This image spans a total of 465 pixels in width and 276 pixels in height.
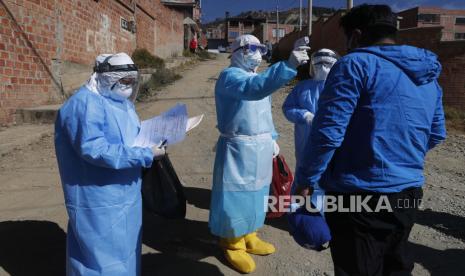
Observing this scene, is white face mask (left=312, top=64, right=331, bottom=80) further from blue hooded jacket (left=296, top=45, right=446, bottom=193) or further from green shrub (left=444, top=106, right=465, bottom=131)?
green shrub (left=444, top=106, right=465, bottom=131)

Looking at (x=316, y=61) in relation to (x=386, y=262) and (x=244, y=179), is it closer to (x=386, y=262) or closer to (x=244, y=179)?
(x=244, y=179)

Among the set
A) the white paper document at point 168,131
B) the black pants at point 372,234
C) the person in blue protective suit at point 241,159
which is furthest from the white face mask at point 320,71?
the black pants at point 372,234

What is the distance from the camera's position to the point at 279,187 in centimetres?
352

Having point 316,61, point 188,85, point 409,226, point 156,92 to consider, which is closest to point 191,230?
point 316,61

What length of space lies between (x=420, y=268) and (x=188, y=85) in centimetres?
1233

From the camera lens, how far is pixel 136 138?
2.21m

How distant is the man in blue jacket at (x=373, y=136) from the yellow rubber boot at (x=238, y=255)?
1246 millimetres

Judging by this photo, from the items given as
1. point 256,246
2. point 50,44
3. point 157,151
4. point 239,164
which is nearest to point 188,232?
point 256,246

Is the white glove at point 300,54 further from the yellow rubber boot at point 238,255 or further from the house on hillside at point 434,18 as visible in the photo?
the house on hillside at point 434,18

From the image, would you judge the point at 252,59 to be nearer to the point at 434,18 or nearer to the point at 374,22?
the point at 374,22

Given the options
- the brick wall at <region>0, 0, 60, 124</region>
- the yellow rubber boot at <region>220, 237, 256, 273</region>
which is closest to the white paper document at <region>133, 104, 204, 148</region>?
the yellow rubber boot at <region>220, 237, 256, 273</region>

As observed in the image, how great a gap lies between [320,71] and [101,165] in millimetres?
2288

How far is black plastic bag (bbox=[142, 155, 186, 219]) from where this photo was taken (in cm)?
274

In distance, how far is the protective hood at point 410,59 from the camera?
1.63 m
